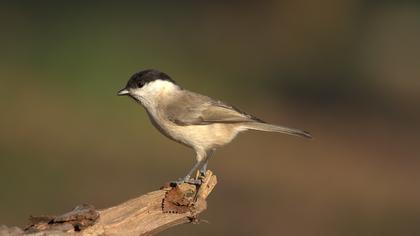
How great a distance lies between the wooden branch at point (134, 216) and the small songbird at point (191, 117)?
2.05 feet

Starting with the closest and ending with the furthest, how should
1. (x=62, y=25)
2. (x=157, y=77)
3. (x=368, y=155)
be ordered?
(x=157, y=77) < (x=368, y=155) < (x=62, y=25)

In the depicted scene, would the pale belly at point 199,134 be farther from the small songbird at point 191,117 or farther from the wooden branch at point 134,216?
the wooden branch at point 134,216

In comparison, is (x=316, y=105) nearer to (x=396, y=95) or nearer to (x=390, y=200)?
(x=396, y=95)

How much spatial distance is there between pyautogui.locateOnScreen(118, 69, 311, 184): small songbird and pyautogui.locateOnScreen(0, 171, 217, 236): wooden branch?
623 millimetres

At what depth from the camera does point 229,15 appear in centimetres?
2022

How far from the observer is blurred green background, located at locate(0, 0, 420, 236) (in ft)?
33.8

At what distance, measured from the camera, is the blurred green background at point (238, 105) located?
10305 mm

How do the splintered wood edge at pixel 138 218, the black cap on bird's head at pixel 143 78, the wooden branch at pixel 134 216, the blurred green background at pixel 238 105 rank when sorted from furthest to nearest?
the blurred green background at pixel 238 105, the black cap on bird's head at pixel 143 78, the splintered wood edge at pixel 138 218, the wooden branch at pixel 134 216

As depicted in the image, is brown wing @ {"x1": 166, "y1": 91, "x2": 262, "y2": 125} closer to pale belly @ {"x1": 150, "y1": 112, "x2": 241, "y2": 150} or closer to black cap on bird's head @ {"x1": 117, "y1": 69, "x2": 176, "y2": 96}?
pale belly @ {"x1": 150, "y1": 112, "x2": 241, "y2": 150}

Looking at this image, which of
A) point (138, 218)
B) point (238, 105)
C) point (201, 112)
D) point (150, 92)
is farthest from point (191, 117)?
point (238, 105)

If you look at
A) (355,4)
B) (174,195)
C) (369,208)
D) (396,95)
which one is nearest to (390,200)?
(369,208)

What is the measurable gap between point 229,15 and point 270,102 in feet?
20.9

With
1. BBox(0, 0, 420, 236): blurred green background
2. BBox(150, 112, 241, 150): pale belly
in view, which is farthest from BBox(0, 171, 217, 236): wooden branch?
BBox(0, 0, 420, 236): blurred green background

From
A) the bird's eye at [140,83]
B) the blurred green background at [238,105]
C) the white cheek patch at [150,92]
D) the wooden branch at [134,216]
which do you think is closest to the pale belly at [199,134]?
the white cheek patch at [150,92]
